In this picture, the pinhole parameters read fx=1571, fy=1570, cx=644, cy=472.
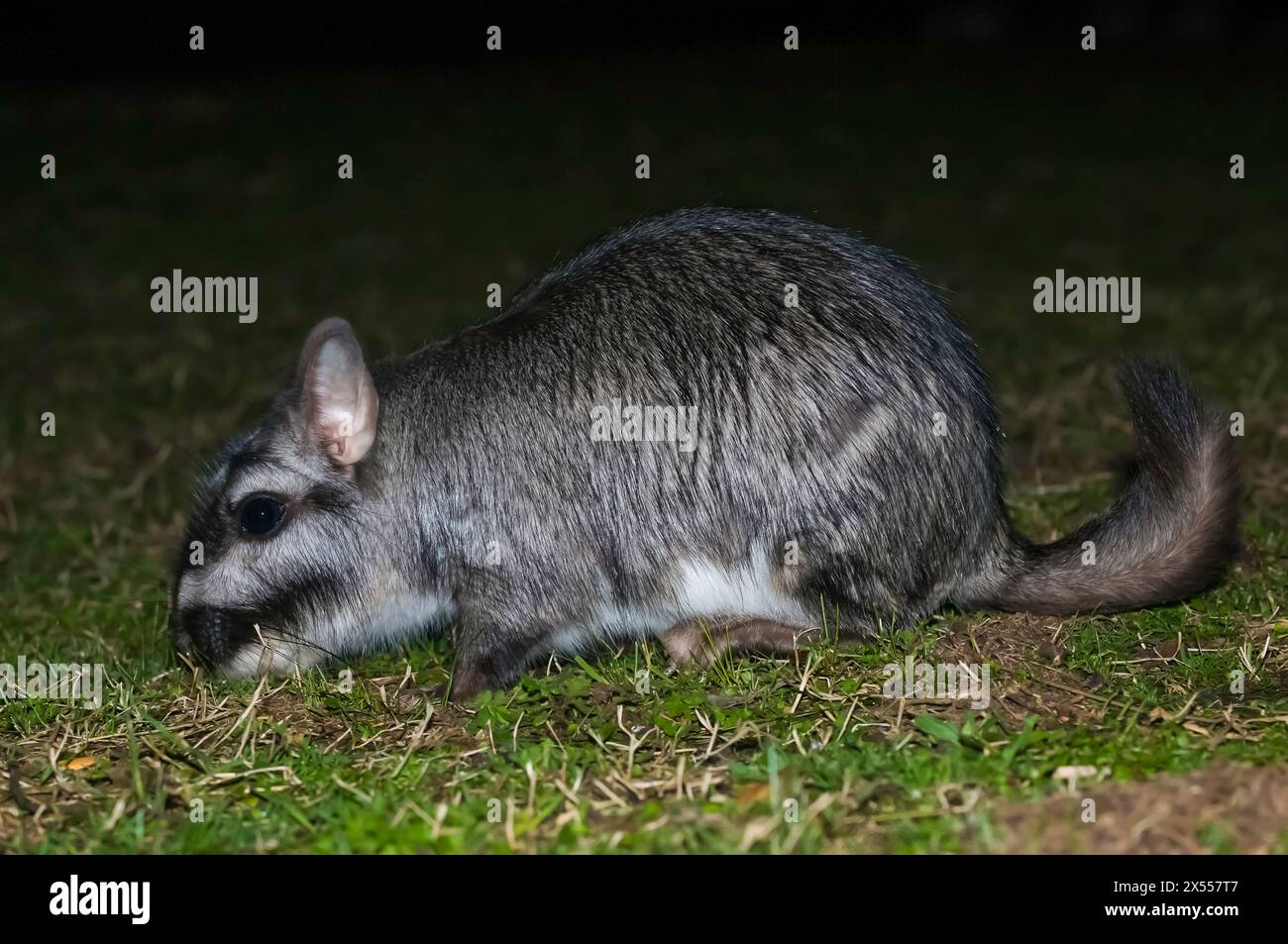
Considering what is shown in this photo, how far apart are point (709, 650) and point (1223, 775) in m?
2.09

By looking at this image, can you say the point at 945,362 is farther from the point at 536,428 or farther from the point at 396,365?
the point at 396,365

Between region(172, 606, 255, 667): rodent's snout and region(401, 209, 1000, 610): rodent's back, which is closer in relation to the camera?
region(401, 209, 1000, 610): rodent's back

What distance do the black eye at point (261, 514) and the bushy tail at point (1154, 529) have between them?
2977 millimetres

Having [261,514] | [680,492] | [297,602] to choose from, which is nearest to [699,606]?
[680,492]

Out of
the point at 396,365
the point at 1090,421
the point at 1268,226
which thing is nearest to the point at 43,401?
the point at 396,365

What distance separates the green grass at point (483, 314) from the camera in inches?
202

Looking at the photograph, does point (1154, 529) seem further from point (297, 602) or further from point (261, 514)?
point (261, 514)

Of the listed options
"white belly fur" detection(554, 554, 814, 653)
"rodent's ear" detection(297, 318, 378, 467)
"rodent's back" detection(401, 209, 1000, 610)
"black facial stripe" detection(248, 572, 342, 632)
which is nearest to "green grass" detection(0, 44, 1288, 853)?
"white belly fur" detection(554, 554, 814, 653)

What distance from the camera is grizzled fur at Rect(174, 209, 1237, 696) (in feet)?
20.4

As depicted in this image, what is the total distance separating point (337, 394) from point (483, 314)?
→ 6208mm

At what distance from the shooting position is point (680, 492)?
6.23 metres

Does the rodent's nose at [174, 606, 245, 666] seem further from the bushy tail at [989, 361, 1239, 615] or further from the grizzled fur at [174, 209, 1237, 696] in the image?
the bushy tail at [989, 361, 1239, 615]

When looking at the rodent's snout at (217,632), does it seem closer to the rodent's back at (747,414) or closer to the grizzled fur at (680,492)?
the grizzled fur at (680,492)

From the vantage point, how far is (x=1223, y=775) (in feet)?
16.1
